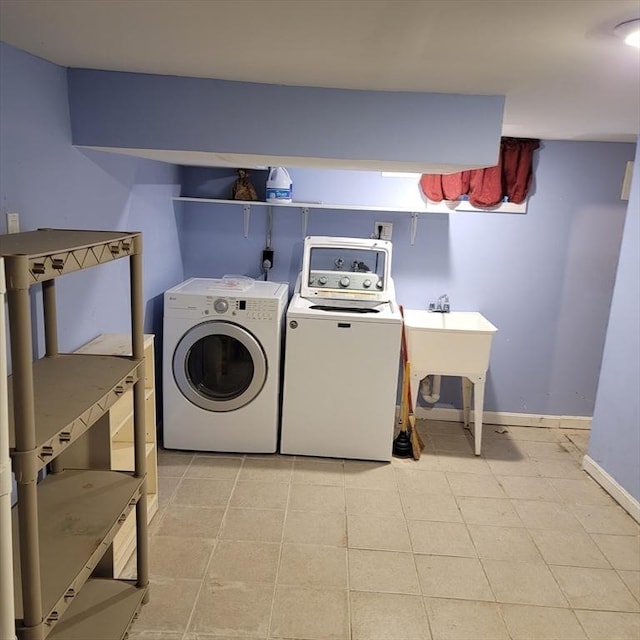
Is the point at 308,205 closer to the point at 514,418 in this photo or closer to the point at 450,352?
the point at 450,352

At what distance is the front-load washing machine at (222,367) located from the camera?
319 cm

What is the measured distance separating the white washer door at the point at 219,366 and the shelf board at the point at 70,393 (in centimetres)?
131

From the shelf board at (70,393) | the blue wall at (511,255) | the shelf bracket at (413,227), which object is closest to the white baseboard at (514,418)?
the blue wall at (511,255)

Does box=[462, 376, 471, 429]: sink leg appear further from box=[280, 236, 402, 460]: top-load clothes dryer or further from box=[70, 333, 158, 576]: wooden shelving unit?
box=[70, 333, 158, 576]: wooden shelving unit

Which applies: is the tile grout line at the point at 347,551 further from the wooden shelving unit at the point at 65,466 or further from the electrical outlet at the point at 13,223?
the electrical outlet at the point at 13,223

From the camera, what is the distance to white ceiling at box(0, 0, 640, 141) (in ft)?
4.28

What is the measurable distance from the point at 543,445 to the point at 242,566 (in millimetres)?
2257

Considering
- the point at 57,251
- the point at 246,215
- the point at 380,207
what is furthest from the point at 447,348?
the point at 57,251

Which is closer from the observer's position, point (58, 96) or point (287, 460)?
point (58, 96)

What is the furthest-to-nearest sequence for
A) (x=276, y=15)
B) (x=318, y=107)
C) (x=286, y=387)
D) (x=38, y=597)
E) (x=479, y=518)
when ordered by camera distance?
(x=286, y=387)
(x=479, y=518)
(x=318, y=107)
(x=276, y=15)
(x=38, y=597)

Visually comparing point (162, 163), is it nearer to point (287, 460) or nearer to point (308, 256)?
point (308, 256)

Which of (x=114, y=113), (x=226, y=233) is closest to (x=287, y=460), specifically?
(x=226, y=233)

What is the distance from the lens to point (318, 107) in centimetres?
226

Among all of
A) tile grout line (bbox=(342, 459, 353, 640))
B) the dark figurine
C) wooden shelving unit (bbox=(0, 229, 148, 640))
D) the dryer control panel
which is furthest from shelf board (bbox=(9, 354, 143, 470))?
the dark figurine
